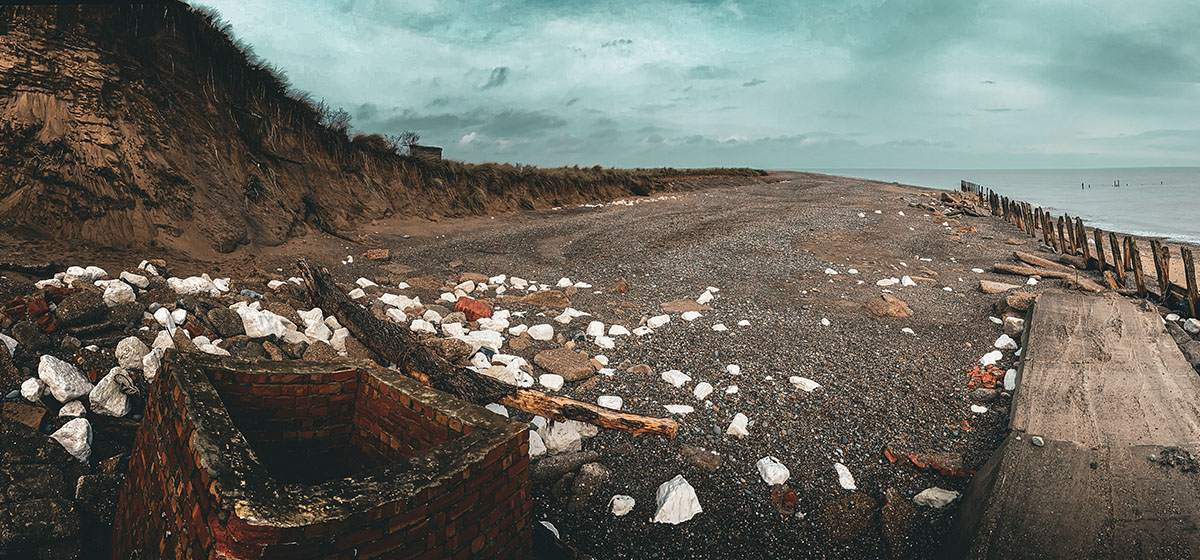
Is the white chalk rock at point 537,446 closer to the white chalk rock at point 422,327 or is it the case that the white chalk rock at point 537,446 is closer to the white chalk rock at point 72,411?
the white chalk rock at point 422,327

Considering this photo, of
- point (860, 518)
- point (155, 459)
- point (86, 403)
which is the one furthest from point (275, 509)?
point (860, 518)

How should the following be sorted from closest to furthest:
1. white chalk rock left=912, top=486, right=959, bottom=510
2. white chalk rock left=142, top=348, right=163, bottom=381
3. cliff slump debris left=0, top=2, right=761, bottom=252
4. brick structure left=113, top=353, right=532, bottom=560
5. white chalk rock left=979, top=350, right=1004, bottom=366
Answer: brick structure left=113, top=353, right=532, bottom=560 → white chalk rock left=912, top=486, right=959, bottom=510 → white chalk rock left=142, top=348, right=163, bottom=381 → white chalk rock left=979, top=350, right=1004, bottom=366 → cliff slump debris left=0, top=2, right=761, bottom=252

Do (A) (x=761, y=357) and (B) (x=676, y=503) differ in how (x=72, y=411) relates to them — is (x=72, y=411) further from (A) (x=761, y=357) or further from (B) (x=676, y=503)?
(A) (x=761, y=357)

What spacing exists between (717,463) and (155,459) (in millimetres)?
3502

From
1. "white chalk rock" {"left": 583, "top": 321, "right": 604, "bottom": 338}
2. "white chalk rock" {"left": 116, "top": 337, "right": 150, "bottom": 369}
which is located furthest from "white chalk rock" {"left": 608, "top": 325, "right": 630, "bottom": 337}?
"white chalk rock" {"left": 116, "top": 337, "right": 150, "bottom": 369}

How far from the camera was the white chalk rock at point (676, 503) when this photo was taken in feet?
12.3

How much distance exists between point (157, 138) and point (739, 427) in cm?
949

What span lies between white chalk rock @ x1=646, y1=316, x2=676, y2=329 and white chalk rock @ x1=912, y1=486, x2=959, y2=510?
3608 millimetres

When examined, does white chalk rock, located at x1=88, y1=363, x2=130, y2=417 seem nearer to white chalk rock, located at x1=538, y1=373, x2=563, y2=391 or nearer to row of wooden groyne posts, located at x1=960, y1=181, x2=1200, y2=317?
white chalk rock, located at x1=538, y1=373, x2=563, y2=391

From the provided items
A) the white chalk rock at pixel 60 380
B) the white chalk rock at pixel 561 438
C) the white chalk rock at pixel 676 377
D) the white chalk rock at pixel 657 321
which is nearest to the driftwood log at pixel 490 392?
the white chalk rock at pixel 561 438

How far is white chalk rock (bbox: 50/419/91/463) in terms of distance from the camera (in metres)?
3.38

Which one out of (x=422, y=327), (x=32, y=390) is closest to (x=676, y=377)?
(x=422, y=327)

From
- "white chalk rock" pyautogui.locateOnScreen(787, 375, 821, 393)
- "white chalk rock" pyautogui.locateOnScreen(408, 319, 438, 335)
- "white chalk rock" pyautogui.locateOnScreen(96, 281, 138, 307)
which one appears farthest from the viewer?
"white chalk rock" pyautogui.locateOnScreen(408, 319, 438, 335)

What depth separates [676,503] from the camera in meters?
3.79
